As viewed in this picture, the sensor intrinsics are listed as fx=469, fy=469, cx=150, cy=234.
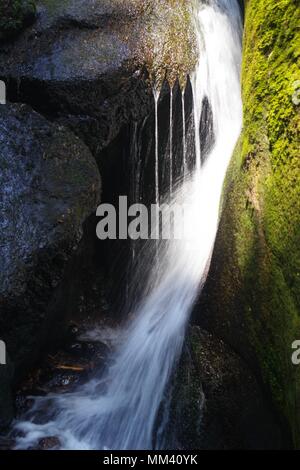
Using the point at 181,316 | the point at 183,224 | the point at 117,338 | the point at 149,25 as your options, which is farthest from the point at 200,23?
the point at 117,338

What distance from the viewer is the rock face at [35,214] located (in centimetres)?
361

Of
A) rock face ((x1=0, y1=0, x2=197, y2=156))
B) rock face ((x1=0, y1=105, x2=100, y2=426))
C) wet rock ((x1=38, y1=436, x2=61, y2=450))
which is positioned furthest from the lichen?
wet rock ((x1=38, y1=436, x2=61, y2=450))

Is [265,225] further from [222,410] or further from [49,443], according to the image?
[49,443]

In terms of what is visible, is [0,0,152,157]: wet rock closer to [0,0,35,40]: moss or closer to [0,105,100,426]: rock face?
[0,0,35,40]: moss

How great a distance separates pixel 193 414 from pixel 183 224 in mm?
2409

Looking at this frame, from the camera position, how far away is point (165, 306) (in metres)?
4.57

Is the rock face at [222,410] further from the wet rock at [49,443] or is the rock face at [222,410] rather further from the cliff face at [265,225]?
the wet rock at [49,443]

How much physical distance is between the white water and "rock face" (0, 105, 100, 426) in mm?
637

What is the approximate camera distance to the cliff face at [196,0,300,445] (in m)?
2.89

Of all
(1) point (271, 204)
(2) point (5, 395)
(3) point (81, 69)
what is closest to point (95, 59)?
(3) point (81, 69)

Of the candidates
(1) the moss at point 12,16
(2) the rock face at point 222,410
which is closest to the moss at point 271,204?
(2) the rock face at point 222,410

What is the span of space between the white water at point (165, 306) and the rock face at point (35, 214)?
0.64 meters

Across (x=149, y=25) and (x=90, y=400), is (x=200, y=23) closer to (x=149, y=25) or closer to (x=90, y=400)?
(x=149, y=25)

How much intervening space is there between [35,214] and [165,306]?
1.60 metres
